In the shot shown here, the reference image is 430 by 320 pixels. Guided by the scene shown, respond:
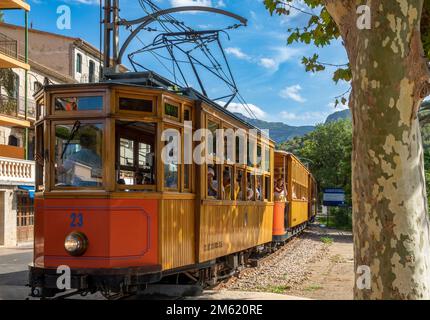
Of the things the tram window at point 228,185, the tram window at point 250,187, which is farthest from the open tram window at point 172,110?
the tram window at point 250,187

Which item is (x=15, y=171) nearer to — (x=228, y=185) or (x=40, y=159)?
(x=228, y=185)

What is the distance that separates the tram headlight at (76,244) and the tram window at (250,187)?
4706mm

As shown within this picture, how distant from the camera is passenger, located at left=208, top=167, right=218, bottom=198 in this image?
9.12 metres

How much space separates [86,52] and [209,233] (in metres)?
31.7

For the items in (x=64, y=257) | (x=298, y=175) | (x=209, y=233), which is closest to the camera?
(x=64, y=257)

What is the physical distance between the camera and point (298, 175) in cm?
2288

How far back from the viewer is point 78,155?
7.59 m

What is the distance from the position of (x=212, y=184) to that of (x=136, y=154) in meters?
1.70

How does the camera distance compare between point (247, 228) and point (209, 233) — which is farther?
point (247, 228)

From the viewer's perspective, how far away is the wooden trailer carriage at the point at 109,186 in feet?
24.2

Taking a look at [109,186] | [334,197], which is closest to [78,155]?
[109,186]

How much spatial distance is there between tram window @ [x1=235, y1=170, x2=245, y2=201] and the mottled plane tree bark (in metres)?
5.55
